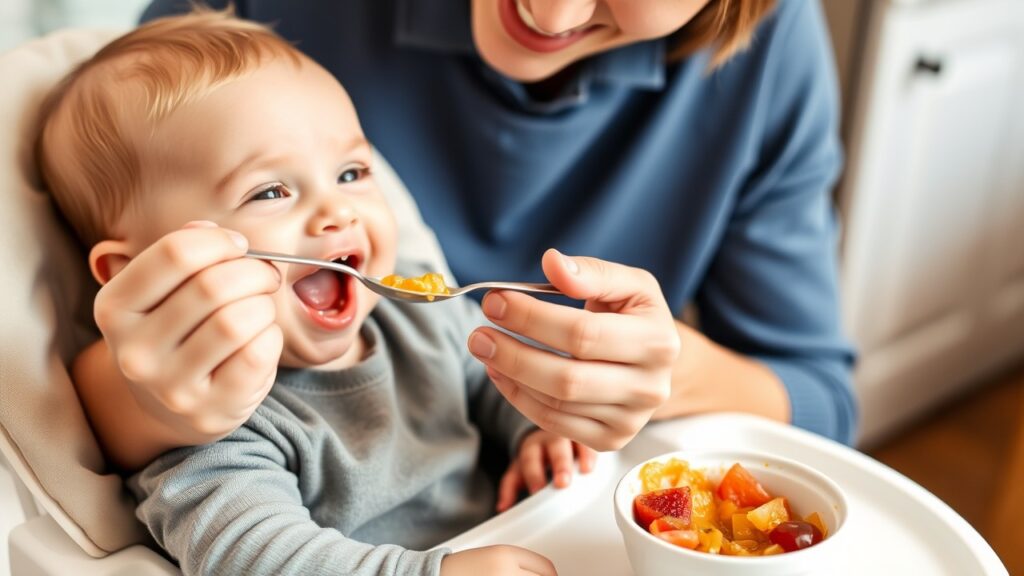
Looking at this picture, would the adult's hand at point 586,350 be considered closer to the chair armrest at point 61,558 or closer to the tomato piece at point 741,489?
the tomato piece at point 741,489

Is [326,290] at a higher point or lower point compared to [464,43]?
lower

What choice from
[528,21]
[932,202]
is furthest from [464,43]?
[932,202]

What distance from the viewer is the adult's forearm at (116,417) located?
2.30ft

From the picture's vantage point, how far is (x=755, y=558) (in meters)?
0.61

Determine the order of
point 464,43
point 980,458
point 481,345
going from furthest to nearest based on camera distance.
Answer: point 980,458
point 464,43
point 481,345

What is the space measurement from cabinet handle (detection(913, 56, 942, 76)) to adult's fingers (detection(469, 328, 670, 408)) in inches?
48.7

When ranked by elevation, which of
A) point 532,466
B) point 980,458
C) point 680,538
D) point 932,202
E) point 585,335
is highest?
point 585,335

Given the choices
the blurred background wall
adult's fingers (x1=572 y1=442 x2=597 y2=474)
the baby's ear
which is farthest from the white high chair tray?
the blurred background wall

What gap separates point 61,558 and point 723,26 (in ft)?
2.44

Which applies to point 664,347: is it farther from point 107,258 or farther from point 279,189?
point 107,258

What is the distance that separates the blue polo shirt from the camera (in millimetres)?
1090

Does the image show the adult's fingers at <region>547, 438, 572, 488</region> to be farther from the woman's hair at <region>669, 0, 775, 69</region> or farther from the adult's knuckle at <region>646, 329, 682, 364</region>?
the woman's hair at <region>669, 0, 775, 69</region>

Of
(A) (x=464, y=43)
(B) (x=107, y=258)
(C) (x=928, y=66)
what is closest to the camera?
(B) (x=107, y=258)

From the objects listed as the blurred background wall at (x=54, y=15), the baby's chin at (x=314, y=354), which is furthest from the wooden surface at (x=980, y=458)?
the blurred background wall at (x=54, y=15)
